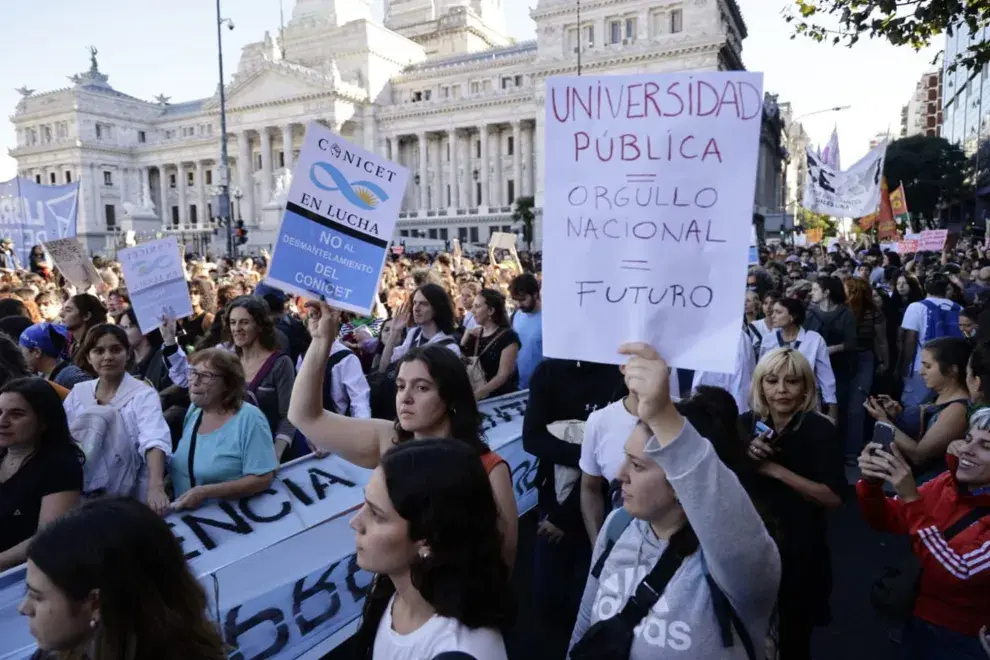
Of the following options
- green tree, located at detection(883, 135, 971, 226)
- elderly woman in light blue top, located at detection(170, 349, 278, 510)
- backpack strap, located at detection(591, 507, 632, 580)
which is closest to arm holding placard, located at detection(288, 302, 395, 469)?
elderly woman in light blue top, located at detection(170, 349, 278, 510)

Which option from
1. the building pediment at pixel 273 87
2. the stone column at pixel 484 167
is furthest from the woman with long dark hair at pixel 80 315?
the building pediment at pixel 273 87

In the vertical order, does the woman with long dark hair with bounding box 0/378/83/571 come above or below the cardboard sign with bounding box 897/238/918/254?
below

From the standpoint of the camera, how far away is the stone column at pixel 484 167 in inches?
2256

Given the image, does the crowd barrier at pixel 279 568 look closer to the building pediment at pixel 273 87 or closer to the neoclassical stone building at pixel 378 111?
the neoclassical stone building at pixel 378 111

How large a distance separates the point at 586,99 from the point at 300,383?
4.88 ft

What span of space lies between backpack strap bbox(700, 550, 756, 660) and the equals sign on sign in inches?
28.3

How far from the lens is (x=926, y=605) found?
2.49 meters

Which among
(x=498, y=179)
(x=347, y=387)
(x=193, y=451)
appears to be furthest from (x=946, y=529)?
(x=498, y=179)

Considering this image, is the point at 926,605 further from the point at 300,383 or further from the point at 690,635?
the point at 300,383

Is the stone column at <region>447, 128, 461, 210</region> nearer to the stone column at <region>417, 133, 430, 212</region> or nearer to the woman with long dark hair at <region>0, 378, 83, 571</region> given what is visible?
the stone column at <region>417, 133, 430, 212</region>

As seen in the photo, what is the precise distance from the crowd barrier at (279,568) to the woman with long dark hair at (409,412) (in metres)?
0.45

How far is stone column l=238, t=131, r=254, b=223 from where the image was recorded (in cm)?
6350

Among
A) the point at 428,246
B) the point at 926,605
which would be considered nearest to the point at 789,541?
the point at 926,605

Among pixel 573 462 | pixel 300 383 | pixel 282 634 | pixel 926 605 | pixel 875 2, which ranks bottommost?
pixel 282 634
